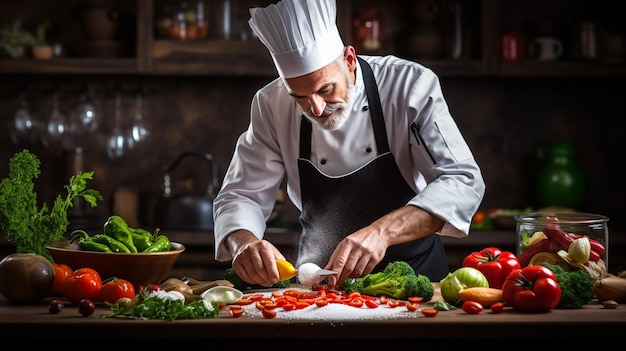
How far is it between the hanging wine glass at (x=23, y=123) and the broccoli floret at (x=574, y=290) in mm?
3282

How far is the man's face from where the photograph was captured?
254 cm

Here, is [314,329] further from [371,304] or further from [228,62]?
[228,62]

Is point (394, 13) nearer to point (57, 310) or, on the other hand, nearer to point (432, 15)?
point (432, 15)

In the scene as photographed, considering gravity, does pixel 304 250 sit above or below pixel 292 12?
below

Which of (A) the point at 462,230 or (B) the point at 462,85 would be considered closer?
(A) the point at 462,230

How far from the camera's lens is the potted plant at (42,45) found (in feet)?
14.7

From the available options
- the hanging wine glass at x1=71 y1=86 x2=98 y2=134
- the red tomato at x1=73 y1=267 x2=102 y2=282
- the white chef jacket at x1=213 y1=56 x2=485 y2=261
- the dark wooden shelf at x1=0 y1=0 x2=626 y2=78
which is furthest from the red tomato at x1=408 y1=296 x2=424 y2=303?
the hanging wine glass at x1=71 y1=86 x2=98 y2=134

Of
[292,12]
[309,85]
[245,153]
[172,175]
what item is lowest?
[172,175]

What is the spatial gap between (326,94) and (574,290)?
3.09ft

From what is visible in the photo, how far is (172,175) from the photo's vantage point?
4.82m

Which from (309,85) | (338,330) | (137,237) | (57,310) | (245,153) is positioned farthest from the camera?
(245,153)

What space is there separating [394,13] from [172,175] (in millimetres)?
1562

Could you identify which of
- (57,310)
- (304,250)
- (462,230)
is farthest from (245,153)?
(57,310)

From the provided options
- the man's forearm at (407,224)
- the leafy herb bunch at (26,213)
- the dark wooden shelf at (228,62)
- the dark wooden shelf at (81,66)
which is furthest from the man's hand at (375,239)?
the dark wooden shelf at (81,66)
